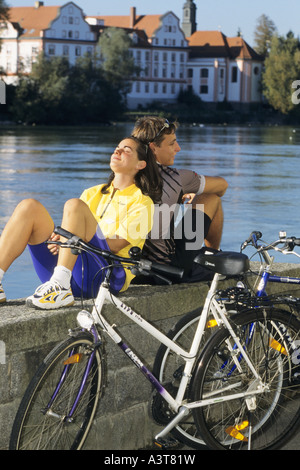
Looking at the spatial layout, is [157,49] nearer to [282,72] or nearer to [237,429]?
[282,72]

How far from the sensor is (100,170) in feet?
96.8

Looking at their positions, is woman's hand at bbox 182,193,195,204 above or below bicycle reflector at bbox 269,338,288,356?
above

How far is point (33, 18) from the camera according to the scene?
12594cm

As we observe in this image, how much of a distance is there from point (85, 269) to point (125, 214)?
0.36 m

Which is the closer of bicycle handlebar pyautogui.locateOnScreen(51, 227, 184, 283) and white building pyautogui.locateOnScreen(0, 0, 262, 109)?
bicycle handlebar pyautogui.locateOnScreen(51, 227, 184, 283)

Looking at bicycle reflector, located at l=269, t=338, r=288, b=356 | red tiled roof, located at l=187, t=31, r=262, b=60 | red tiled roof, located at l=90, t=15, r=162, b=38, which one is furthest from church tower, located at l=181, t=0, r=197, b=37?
bicycle reflector, located at l=269, t=338, r=288, b=356

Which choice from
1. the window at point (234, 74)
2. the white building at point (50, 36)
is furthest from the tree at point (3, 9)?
the window at point (234, 74)

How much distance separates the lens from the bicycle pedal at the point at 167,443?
12.8 ft

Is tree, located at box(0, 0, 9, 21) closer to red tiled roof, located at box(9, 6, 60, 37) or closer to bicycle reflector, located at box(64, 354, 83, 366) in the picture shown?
red tiled roof, located at box(9, 6, 60, 37)

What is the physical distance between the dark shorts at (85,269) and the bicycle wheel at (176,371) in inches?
12.6

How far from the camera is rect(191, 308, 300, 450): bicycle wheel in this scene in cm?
384

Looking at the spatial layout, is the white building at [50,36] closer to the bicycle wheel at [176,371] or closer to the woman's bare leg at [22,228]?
the woman's bare leg at [22,228]
